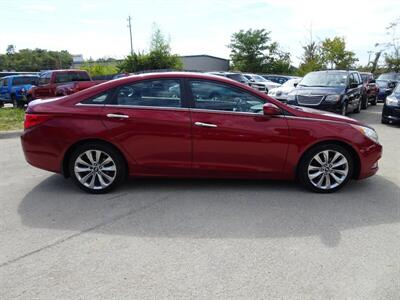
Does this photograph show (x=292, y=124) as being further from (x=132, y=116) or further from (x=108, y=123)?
(x=108, y=123)

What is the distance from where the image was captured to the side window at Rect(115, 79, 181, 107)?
494 cm

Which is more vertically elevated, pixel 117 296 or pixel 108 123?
pixel 108 123

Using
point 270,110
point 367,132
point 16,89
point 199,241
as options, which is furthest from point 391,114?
point 16,89

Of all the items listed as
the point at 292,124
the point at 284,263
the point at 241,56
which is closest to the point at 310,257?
the point at 284,263

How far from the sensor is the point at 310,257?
338cm

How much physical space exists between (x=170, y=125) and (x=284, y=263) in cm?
232

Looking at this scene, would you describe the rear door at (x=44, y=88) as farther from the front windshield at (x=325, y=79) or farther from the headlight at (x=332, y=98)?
the headlight at (x=332, y=98)

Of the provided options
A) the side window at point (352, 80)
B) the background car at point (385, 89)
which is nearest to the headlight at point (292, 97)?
the side window at point (352, 80)

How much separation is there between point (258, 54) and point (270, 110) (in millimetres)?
53011

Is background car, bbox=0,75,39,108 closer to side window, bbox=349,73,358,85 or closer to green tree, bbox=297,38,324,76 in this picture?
side window, bbox=349,73,358,85

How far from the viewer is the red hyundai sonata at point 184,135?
15.9ft

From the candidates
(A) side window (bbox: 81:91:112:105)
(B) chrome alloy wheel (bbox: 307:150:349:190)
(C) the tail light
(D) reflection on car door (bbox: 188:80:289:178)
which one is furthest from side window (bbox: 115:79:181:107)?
(B) chrome alloy wheel (bbox: 307:150:349:190)

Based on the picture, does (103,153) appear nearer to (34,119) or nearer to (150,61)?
(34,119)

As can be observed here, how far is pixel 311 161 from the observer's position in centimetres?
502
